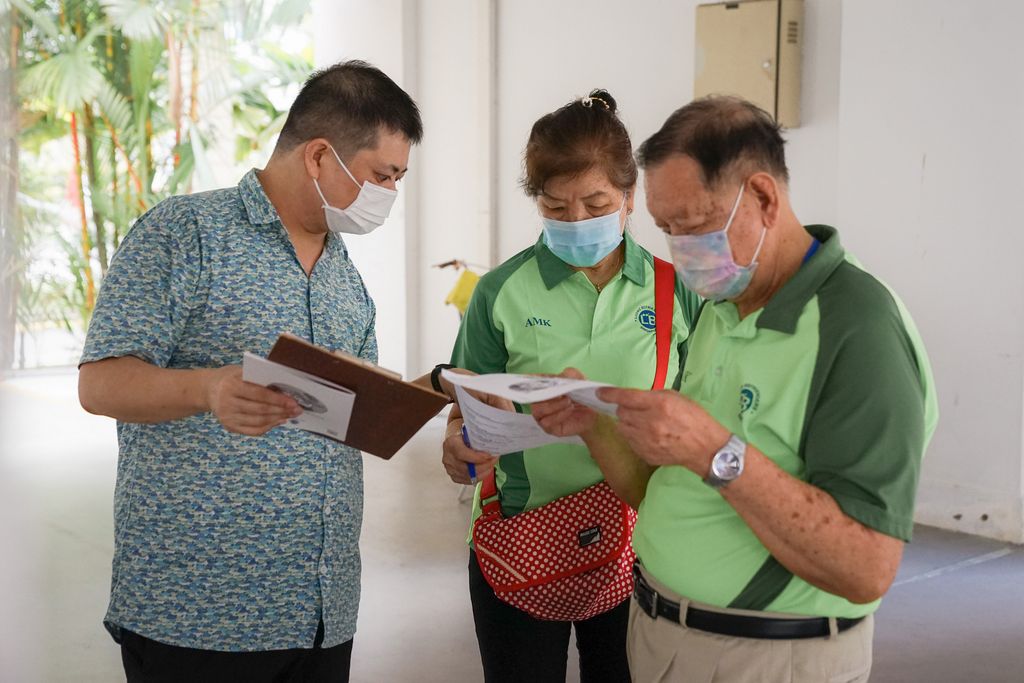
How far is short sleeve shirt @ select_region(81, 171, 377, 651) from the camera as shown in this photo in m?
1.84

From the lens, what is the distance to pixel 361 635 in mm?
4219

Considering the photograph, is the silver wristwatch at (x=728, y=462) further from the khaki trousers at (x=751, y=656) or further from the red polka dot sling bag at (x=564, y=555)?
the red polka dot sling bag at (x=564, y=555)

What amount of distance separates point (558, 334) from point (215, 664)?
0.84 m

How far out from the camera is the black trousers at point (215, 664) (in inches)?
74.1

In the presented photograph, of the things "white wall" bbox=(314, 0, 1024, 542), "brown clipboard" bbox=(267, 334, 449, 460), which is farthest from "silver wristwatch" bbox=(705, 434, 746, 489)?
"white wall" bbox=(314, 0, 1024, 542)

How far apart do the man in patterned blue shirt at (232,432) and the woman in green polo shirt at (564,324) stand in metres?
0.29

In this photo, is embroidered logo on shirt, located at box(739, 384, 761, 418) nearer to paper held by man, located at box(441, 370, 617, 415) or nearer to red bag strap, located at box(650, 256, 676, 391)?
paper held by man, located at box(441, 370, 617, 415)

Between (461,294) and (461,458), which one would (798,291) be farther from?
(461,294)

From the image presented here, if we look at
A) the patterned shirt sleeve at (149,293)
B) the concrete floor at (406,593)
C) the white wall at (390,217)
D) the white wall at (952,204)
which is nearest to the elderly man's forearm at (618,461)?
the patterned shirt sleeve at (149,293)

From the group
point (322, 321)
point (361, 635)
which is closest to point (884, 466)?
point (322, 321)

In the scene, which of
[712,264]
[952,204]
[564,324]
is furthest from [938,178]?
[712,264]

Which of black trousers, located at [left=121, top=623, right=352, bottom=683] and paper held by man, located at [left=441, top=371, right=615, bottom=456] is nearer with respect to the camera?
paper held by man, located at [left=441, top=371, right=615, bottom=456]

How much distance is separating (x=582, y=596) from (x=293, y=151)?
0.96 metres

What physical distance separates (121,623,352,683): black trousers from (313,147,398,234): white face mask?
0.72 m
